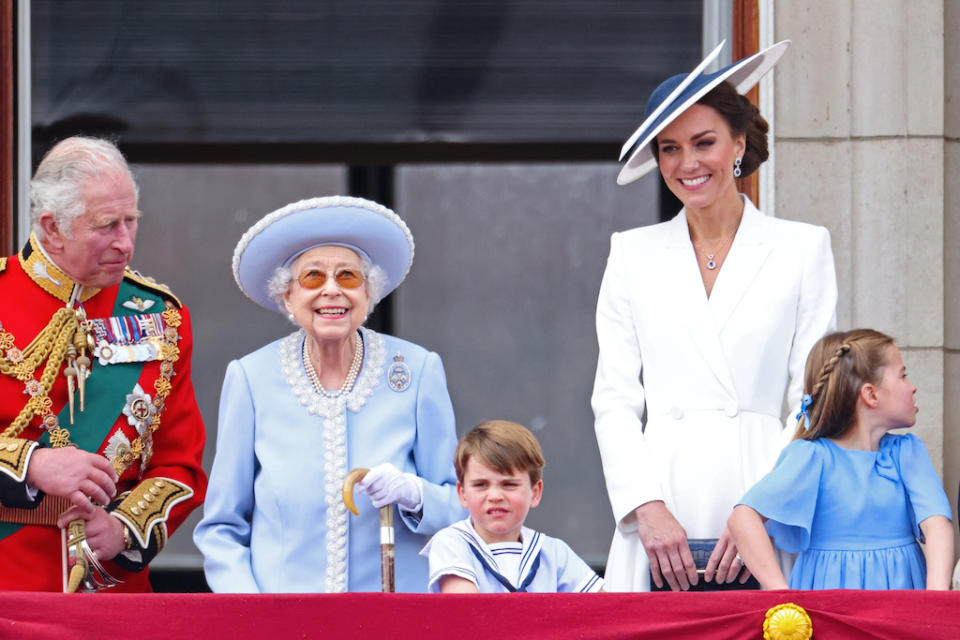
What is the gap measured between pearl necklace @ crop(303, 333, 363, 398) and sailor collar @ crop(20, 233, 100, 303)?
0.52m

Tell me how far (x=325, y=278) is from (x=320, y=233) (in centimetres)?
10

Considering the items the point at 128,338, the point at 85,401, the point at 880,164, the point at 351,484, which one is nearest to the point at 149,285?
the point at 128,338

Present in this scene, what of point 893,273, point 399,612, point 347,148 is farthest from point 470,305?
point 399,612

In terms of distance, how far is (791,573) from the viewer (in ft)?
10.4

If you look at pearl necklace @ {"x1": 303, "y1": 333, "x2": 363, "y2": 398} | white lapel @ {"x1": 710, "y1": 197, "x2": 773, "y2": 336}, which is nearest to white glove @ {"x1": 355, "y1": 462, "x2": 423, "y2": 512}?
pearl necklace @ {"x1": 303, "y1": 333, "x2": 363, "y2": 398}

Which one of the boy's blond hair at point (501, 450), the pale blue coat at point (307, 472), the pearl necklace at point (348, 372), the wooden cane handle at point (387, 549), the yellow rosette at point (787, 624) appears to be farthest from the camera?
the pearl necklace at point (348, 372)

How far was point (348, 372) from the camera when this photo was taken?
3.37m

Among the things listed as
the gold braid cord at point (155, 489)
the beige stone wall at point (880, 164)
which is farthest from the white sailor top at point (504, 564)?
the beige stone wall at point (880, 164)

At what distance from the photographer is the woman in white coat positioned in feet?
10.9

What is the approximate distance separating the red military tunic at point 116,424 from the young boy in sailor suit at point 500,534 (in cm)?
63

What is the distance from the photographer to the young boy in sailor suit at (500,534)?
10.0ft

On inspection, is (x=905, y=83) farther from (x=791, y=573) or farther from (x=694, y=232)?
(x=791, y=573)

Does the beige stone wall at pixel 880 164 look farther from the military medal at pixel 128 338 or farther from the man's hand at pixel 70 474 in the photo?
A: the man's hand at pixel 70 474

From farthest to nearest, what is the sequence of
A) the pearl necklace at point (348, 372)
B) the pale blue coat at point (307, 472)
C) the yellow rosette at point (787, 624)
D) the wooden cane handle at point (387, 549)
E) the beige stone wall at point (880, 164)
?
1. the beige stone wall at point (880, 164)
2. the pearl necklace at point (348, 372)
3. the pale blue coat at point (307, 472)
4. the wooden cane handle at point (387, 549)
5. the yellow rosette at point (787, 624)
